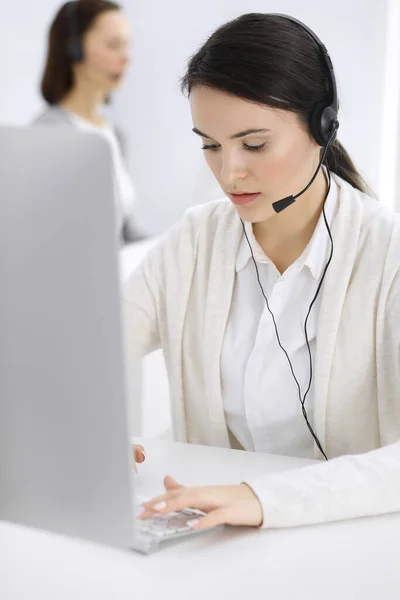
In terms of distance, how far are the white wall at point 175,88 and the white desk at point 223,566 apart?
3146 millimetres

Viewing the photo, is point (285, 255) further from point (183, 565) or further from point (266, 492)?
point (183, 565)

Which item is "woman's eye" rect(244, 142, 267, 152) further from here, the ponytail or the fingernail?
the fingernail

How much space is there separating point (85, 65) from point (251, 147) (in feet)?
9.19

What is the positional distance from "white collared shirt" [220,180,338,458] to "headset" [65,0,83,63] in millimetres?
2632

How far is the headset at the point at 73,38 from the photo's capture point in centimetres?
379

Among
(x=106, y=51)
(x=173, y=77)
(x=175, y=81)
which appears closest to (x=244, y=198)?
(x=175, y=81)

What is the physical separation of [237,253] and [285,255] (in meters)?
0.09

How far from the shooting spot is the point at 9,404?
78 centimetres

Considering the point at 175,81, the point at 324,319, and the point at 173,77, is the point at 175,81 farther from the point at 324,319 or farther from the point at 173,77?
the point at 324,319

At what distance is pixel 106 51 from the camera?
396 cm

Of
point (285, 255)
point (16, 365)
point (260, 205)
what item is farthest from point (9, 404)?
point (285, 255)

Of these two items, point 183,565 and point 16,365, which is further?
point 183,565

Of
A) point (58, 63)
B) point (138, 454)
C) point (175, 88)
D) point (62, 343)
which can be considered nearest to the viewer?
point (62, 343)

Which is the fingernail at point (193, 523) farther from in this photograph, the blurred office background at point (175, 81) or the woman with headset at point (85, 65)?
the woman with headset at point (85, 65)
